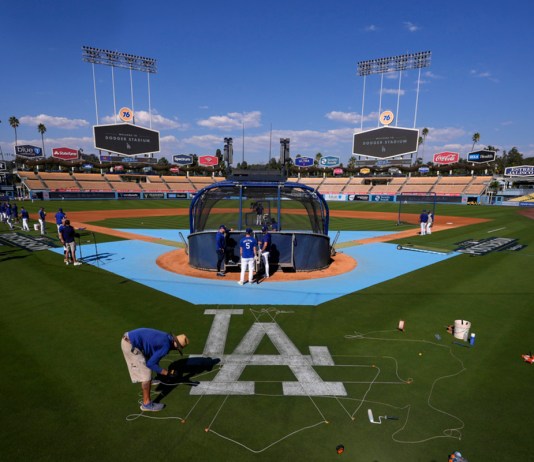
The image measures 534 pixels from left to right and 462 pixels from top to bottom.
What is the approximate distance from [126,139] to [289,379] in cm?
8249

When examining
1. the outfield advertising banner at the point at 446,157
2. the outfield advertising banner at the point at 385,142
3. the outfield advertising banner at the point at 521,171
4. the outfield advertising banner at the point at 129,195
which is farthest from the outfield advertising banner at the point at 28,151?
the outfield advertising banner at the point at 521,171

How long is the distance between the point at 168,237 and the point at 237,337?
53.6ft

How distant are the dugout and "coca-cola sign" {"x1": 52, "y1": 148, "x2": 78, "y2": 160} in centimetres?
8214

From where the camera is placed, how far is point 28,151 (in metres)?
77.6

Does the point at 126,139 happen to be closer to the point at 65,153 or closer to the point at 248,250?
the point at 65,153

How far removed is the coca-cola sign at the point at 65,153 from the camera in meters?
77.9

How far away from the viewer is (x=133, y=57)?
76.5 meters

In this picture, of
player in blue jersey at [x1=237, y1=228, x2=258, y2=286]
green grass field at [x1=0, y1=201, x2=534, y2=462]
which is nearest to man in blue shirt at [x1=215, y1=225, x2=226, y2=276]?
player in blue jersey at [x1=237, y1=228, x2=258, y2=286]

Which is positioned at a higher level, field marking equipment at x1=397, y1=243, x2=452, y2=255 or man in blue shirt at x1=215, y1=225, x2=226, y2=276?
man in blue shirt at x1=215, y1=225, x2=226, y2=276

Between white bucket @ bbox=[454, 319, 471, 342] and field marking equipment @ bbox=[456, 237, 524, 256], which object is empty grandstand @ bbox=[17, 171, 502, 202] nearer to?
field marking equipment @ bbox=[456, 237, 524, 256]

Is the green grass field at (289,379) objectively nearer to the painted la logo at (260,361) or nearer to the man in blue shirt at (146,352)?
the painted la logo at (260,361)

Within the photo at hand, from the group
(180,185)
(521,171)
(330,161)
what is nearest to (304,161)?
(330,161)

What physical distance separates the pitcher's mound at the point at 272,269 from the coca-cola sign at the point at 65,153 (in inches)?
3172

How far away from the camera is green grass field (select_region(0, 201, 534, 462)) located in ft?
14.9
